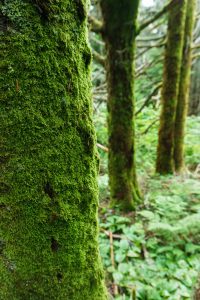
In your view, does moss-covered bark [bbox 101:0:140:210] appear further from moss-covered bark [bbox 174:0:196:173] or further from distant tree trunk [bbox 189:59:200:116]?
distant tree trunk [bbox 189:59:200:116]

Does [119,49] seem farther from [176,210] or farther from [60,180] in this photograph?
[60,180]

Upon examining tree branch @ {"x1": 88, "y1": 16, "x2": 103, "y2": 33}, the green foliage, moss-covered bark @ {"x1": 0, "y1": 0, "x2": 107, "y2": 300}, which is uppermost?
tree branch @ {"x1": 88, "y1": 16, "x2": 103, "y2": 33}

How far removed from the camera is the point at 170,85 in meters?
5.86

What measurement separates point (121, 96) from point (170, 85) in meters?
2.28

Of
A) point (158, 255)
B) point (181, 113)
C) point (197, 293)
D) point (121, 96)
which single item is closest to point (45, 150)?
point (197, 293)

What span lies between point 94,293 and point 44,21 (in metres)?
0.99

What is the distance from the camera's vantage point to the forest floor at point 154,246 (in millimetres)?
2395

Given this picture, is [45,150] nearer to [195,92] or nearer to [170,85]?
[170,85]

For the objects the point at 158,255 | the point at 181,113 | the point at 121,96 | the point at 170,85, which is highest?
the point at 170,85

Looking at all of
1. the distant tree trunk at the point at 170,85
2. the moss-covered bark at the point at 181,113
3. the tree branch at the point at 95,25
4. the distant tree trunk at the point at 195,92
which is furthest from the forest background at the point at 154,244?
the distant tree trunk at the point at 195,92

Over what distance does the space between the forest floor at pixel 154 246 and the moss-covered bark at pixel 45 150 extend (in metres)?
1.22

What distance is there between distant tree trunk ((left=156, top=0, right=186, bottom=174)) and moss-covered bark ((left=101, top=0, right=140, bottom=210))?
1932mm

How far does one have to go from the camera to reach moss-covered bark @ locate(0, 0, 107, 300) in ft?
2.40

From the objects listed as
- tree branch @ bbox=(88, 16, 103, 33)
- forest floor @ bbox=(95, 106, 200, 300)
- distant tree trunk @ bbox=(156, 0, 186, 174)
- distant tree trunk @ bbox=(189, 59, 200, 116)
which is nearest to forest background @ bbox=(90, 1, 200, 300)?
forest floor @ bbox=(95, 106, 200, 300)
